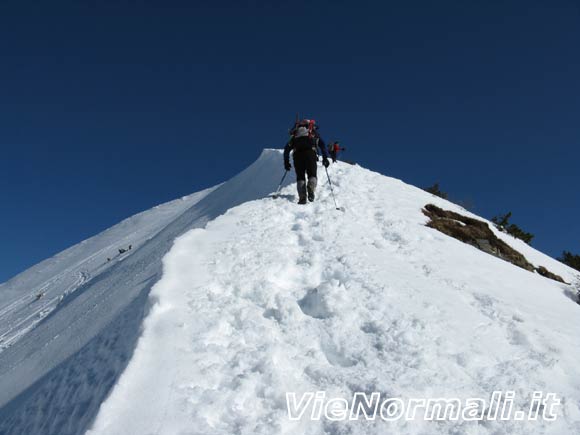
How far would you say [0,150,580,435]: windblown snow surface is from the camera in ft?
10.8

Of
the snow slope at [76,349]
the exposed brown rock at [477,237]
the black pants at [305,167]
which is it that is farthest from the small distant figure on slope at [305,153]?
the exposed brown rock at [477,237]

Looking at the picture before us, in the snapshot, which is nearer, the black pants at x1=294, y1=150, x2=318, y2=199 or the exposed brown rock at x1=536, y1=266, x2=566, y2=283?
the black pants at x1=294, y1=150, x2=318, y2=199

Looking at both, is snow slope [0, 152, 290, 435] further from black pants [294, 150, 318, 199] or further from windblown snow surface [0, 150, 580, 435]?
black pants [294, 150, 318, 199]

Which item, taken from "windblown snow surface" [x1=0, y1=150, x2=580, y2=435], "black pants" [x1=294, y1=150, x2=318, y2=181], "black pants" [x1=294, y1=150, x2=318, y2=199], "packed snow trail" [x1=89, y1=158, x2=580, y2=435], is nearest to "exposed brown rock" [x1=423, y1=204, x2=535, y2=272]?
"windblown snow surface" [x1=0, y1=150, x2=580, y2=435]

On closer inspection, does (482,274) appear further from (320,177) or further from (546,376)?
(320,177)

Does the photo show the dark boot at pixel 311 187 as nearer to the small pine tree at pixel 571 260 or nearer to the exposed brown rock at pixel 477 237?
the exposed brown rock at pixel 477 237

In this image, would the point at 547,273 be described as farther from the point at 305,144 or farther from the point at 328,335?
the point at 328,335

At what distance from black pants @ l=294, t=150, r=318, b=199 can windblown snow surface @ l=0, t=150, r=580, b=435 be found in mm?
2097

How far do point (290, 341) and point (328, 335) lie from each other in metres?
0.42

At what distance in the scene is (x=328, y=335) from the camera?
4.31 m

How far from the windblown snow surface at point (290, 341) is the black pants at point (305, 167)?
6.88 ft

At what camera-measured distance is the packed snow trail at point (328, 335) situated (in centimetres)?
323

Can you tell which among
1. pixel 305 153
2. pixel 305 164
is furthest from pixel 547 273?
pixel 305 153

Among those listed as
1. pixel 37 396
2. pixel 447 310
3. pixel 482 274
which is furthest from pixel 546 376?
pixel 37 396
